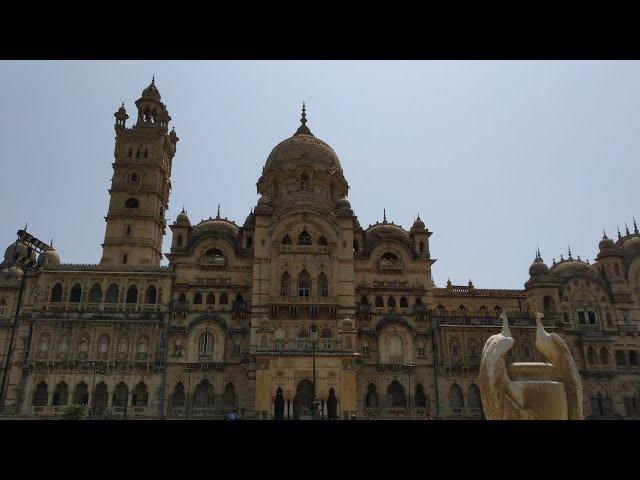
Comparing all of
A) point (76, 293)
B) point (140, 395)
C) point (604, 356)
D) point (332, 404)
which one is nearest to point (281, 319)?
point (332, 404)

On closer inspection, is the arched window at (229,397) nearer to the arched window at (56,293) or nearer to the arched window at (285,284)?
the arched window at (285,284)

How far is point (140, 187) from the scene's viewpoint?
46.4m

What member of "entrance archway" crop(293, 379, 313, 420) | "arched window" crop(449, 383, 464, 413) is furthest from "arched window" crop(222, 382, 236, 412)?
"arched window" crop(449, 383, 464, 413)

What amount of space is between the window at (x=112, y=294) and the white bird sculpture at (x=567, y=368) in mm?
30898

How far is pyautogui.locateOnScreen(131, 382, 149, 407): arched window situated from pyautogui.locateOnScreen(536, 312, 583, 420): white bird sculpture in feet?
92.7

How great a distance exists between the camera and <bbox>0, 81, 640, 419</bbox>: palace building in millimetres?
36500

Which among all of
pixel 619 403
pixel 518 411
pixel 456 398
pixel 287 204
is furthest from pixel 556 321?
pixel 518 411

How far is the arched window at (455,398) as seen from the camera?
128ft

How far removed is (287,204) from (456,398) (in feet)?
61.1

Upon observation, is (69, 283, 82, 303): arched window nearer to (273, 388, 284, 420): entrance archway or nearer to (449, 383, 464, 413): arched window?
(273, 388, 284, 420): entrance archway
